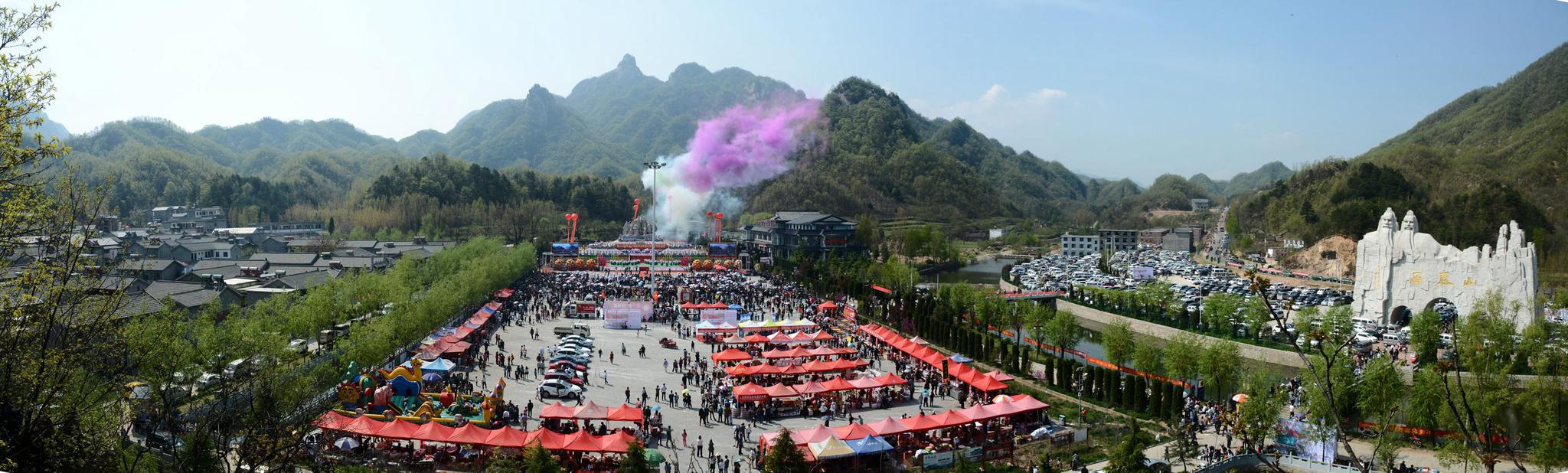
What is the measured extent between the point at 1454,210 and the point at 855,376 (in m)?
71.4

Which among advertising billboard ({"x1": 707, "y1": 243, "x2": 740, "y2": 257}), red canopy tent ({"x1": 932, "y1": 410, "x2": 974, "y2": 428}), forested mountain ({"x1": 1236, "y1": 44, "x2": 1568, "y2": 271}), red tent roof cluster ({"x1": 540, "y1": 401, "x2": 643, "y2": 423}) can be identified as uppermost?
forested mountain ({"x1": 1236, "y1": 44, "x2": 1568, "y2": 271})

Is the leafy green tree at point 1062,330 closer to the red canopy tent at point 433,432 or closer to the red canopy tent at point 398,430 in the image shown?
the red canopy tent at point 433,432

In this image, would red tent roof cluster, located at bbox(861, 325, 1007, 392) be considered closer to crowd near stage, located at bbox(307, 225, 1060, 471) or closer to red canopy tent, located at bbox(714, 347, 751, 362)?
crowd near stage, located at bbox(307, 225, 1060, 471)

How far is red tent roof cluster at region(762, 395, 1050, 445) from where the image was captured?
20.1 meters

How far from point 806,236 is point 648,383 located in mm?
47694

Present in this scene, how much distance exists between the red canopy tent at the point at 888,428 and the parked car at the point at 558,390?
9.43m

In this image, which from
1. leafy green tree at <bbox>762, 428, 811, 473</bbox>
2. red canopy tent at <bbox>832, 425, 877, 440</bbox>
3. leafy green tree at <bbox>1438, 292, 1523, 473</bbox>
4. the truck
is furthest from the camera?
the truck

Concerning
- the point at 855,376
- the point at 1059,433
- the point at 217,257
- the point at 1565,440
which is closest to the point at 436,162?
the point at 217,257

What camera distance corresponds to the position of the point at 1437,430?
22.0 metres

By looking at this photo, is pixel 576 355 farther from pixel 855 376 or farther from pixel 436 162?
pixel 436 162

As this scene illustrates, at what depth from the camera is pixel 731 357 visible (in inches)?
1214

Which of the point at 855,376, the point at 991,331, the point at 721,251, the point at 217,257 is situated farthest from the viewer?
the point at 721,251

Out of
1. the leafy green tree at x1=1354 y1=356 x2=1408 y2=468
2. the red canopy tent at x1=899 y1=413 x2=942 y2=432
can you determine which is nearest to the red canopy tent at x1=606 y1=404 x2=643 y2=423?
the red canopy tent at x1=899 y1=413 x2=942 y2=432

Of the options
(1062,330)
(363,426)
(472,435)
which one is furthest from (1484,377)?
(363,426)
